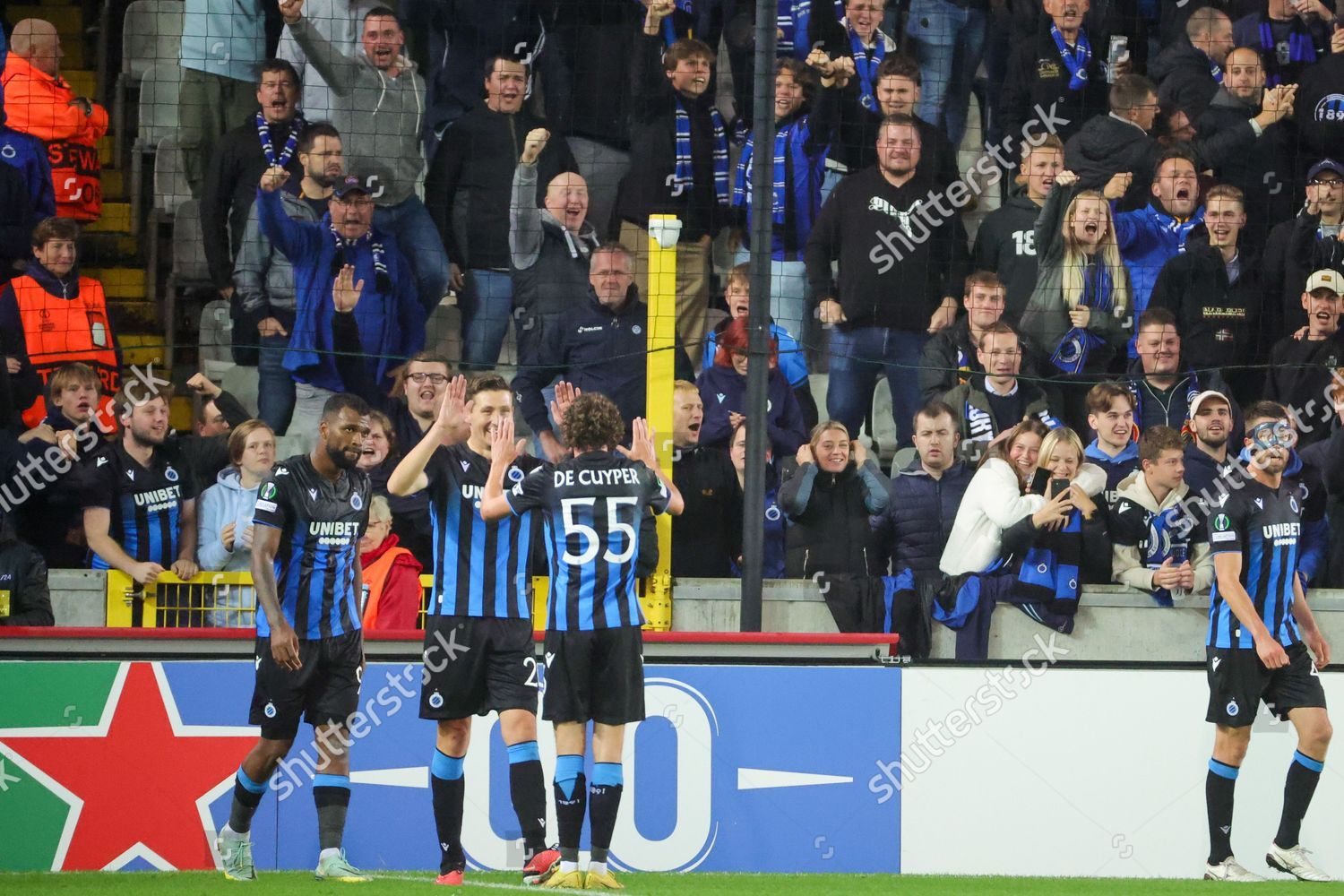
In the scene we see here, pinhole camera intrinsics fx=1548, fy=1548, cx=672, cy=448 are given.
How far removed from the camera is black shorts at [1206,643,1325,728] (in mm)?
6398

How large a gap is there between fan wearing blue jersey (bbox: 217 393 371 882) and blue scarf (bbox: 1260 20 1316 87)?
24.3 feet

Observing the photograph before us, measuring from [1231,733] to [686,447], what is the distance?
3.46 m

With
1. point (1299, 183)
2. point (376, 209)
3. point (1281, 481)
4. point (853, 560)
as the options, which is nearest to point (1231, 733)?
point (1281, 481)

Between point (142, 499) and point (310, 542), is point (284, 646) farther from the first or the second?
point (142, 499)

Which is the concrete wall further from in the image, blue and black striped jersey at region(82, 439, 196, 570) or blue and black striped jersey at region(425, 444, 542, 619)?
blue and black striped jersey at region(425, 444, 542, 619)

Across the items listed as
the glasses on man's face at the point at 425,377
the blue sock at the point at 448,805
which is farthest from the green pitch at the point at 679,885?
the glasses on man's face at the point at 425,377

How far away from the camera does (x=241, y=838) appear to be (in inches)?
219

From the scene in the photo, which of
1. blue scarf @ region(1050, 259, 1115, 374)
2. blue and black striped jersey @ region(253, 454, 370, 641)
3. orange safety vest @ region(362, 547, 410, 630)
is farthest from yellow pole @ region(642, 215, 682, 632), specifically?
blue and black striped jersey @ region(253, 454, 370, 641)

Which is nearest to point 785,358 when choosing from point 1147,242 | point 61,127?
point 1147,242

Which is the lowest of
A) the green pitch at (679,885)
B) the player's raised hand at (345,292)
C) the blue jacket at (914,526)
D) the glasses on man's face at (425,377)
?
the green pitch at (679,885)

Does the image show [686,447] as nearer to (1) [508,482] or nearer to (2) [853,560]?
(2) [853,560]

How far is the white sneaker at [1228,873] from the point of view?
6305mm

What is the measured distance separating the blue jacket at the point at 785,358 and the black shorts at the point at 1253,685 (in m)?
3.40

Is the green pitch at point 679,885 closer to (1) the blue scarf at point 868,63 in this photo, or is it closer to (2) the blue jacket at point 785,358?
(2) the blue jacket at point 785,358
